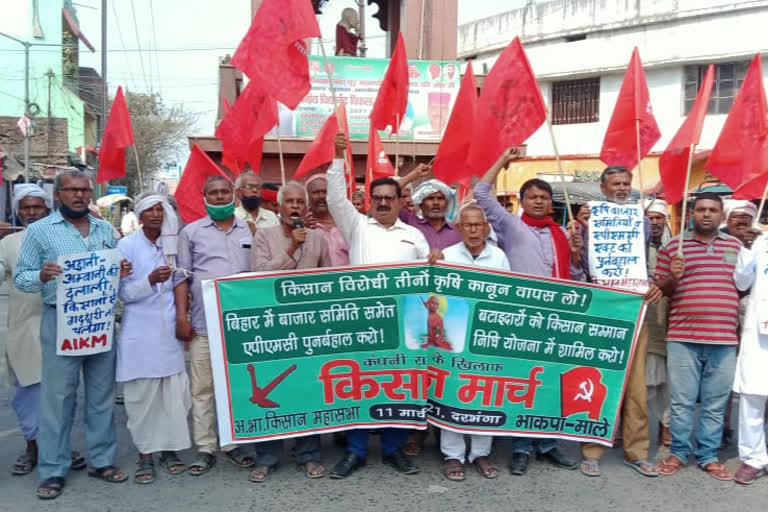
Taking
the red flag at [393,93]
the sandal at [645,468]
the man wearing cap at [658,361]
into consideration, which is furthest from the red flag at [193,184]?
the sandal at [645,468]

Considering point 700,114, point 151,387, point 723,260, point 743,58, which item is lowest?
point 151,387

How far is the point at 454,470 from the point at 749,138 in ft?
10.8

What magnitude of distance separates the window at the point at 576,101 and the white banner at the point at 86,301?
18.1m

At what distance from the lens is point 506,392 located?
14.5ft

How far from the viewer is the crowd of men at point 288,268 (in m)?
4.31

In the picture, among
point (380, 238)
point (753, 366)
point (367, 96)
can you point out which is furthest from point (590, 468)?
point (367, 96)

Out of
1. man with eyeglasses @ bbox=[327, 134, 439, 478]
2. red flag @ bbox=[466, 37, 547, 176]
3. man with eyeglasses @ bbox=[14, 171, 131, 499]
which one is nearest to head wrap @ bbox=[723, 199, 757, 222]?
red flag @ bbox=[466, 37, 547, 176]

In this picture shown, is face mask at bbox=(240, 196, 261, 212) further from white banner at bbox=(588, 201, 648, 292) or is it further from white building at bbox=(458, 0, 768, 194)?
white building at bbox=(458, 0, 768, 194)

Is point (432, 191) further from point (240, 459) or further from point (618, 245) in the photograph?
point (240, 459)

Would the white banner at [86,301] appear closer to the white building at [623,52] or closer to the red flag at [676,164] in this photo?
the red flag at [676,164]

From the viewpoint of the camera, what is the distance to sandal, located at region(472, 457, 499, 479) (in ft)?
14.4

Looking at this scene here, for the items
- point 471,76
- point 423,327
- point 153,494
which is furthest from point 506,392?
point 471,76

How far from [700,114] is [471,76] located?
1742mm

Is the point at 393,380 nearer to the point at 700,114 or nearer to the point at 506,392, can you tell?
the point at 506,392
